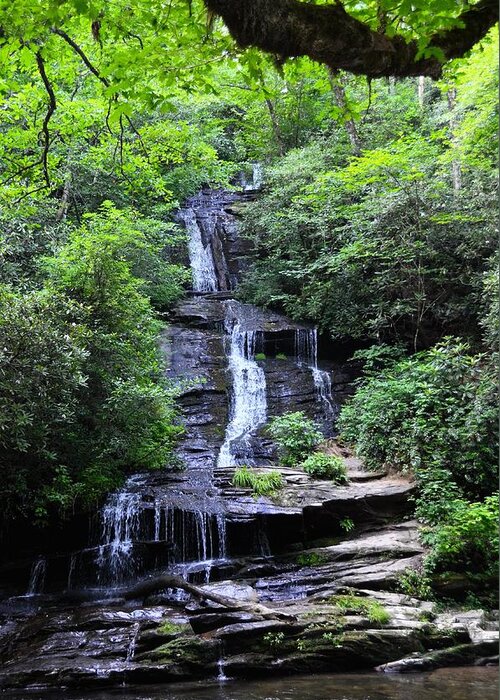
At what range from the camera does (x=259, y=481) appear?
10.5 metres

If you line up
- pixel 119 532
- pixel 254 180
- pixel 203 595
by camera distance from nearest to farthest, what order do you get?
pixel 203 595 → pixel 119 532 → pixel 254 180

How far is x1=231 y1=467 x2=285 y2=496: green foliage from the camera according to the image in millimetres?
10320

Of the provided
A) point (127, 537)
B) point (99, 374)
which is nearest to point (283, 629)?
point (127, 537)

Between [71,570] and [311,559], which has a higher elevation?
[311,559]

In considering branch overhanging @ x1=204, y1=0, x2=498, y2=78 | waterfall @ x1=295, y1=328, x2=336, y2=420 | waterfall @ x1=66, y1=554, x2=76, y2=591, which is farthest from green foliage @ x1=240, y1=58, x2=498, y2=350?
waterfall @ x1=66, y1=554, x2=76, y2=591

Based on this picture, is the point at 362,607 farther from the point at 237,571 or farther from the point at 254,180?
the point at 254,180

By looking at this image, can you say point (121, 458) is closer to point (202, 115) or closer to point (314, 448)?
point (314, 448)

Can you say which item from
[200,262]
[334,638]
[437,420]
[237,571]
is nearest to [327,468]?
[437,420]

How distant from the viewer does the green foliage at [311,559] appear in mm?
8922

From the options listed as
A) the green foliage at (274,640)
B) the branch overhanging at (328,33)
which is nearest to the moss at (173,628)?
the green foliage at (274,640)

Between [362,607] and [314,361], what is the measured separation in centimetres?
970

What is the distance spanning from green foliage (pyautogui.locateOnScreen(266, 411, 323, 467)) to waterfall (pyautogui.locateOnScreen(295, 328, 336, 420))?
6.96 feet

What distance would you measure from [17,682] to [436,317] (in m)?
11.7

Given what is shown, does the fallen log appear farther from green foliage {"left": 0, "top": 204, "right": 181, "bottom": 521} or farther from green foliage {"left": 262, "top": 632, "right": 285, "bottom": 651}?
green foliage {"left": 0, "top": 204, "right": 181, "bottom": 521}
